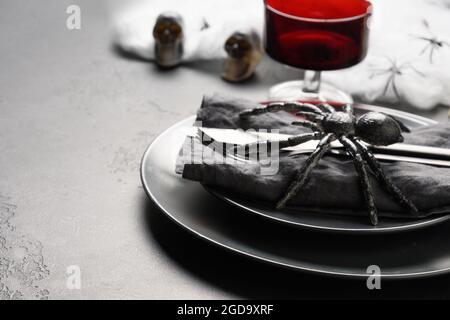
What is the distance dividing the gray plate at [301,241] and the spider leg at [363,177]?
0.03 metres

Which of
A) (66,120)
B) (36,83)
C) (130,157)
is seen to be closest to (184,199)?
(130,157)

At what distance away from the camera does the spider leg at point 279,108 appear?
62cm

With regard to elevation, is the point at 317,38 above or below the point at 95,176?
above

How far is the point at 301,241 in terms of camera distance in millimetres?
518

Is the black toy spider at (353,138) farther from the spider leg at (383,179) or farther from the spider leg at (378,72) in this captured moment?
the spider leg at (378,72)

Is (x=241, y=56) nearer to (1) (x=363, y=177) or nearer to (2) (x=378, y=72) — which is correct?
(2) (x=378, y=72)

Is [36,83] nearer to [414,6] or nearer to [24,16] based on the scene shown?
[24,16]

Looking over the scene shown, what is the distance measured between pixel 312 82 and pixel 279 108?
0.68ft

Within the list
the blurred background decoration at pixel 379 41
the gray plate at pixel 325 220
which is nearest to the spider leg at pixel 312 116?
the gray plate at pixel 325 220

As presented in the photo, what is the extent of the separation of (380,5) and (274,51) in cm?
27

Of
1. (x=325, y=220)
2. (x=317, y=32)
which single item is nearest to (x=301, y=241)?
(x=325, y=220)

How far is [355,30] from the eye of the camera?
73 centimetres

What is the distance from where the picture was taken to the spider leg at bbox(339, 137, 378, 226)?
0.51 meters
